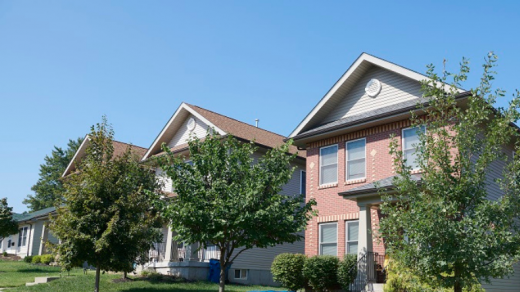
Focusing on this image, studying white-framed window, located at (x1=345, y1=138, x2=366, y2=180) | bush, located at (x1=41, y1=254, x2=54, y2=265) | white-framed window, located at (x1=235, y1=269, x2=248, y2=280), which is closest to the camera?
white-framed window, located at (x1=345, y1=138, x2=366, y2=180)

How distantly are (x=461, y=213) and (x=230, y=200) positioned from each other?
6.39 metres

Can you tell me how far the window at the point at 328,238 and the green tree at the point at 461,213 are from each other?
376 inches

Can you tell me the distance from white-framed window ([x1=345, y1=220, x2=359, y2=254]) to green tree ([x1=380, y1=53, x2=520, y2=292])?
8.72 meters

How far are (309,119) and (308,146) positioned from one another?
114 centimetres

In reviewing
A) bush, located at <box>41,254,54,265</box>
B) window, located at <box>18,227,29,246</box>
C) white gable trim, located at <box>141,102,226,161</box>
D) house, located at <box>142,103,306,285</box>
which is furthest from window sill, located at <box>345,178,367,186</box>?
window, located at <box>18,227,29,246</box>

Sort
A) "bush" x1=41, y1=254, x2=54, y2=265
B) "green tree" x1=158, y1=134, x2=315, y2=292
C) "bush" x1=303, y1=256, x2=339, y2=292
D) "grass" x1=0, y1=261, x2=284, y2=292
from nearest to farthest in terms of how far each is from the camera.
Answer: "green tree" x1=158, y1=134, x2=315, y2=292, "bush" x1=303, y1=256, x2=339, y2=292, "grass" x1=0, y1=261, x2=284, y2=292, "bush" x1=41, y1=254, x2=54, y2=265

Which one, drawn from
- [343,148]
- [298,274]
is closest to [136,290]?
[298,274]

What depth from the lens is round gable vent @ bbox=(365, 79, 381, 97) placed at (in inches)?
838

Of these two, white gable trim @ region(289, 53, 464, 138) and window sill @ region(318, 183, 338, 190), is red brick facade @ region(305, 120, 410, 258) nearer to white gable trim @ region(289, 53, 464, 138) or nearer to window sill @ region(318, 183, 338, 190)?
window sill @ region(318, 183, 338, 190)

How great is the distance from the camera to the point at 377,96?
70.0 ft

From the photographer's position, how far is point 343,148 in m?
21.5

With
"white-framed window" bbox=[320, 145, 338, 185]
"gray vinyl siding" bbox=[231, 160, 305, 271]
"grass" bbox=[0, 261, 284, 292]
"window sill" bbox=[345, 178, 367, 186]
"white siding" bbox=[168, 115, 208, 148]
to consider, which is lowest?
"grass" bbox=[0, 261, 284, 292]

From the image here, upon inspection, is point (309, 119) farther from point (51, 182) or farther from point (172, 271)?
point (51, 182)

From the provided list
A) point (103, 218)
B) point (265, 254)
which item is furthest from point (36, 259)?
point (103, 218)
